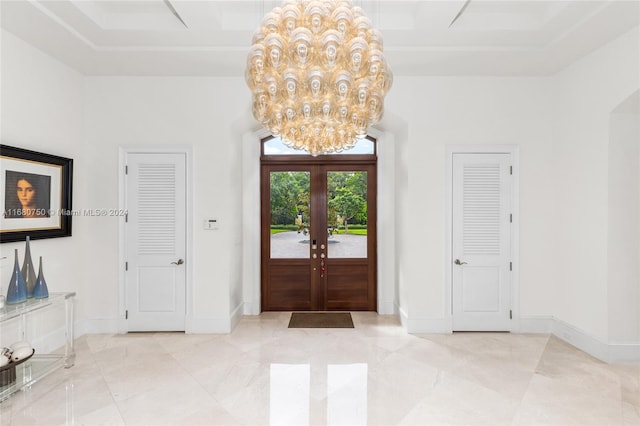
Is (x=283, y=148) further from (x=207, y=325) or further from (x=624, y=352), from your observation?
(x=624, y=352)

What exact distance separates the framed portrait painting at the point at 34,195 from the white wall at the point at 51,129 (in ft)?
0.39

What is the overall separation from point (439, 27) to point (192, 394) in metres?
3.95

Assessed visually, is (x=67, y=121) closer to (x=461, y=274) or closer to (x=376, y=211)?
(x=376, y=211)

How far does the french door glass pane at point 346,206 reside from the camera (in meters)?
5.13

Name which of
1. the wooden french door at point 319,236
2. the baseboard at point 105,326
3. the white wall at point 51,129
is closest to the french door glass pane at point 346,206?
the wooden french door at point 319,236

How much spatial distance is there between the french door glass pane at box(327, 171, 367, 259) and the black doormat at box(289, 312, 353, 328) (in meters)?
0.99

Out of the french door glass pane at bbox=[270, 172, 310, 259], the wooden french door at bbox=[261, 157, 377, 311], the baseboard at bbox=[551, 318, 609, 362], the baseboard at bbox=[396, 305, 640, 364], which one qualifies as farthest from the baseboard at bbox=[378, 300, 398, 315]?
the baseboard at bbox=[551, 318, 609, 362]

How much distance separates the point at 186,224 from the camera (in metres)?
4.16

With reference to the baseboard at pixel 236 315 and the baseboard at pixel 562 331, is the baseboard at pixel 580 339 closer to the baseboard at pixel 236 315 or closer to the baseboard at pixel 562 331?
the baseboard at pixel 562 331

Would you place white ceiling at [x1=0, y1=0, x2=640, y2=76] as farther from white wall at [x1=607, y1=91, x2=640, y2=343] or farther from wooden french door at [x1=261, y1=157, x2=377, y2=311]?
wooden french door at [x1=261, y1=157, x2=377, y2=311]

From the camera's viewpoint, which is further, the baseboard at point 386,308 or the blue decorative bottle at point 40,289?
the baseboard at point 386,308

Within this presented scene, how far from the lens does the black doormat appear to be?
4.45m

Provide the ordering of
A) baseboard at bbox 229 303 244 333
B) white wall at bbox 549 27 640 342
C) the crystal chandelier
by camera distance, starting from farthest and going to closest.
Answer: baseboard at bbox 229 303 244 333 < white wall at bbox 549 27 640 342 < the crystal chandelier

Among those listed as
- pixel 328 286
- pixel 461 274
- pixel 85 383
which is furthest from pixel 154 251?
pixel 461 274
